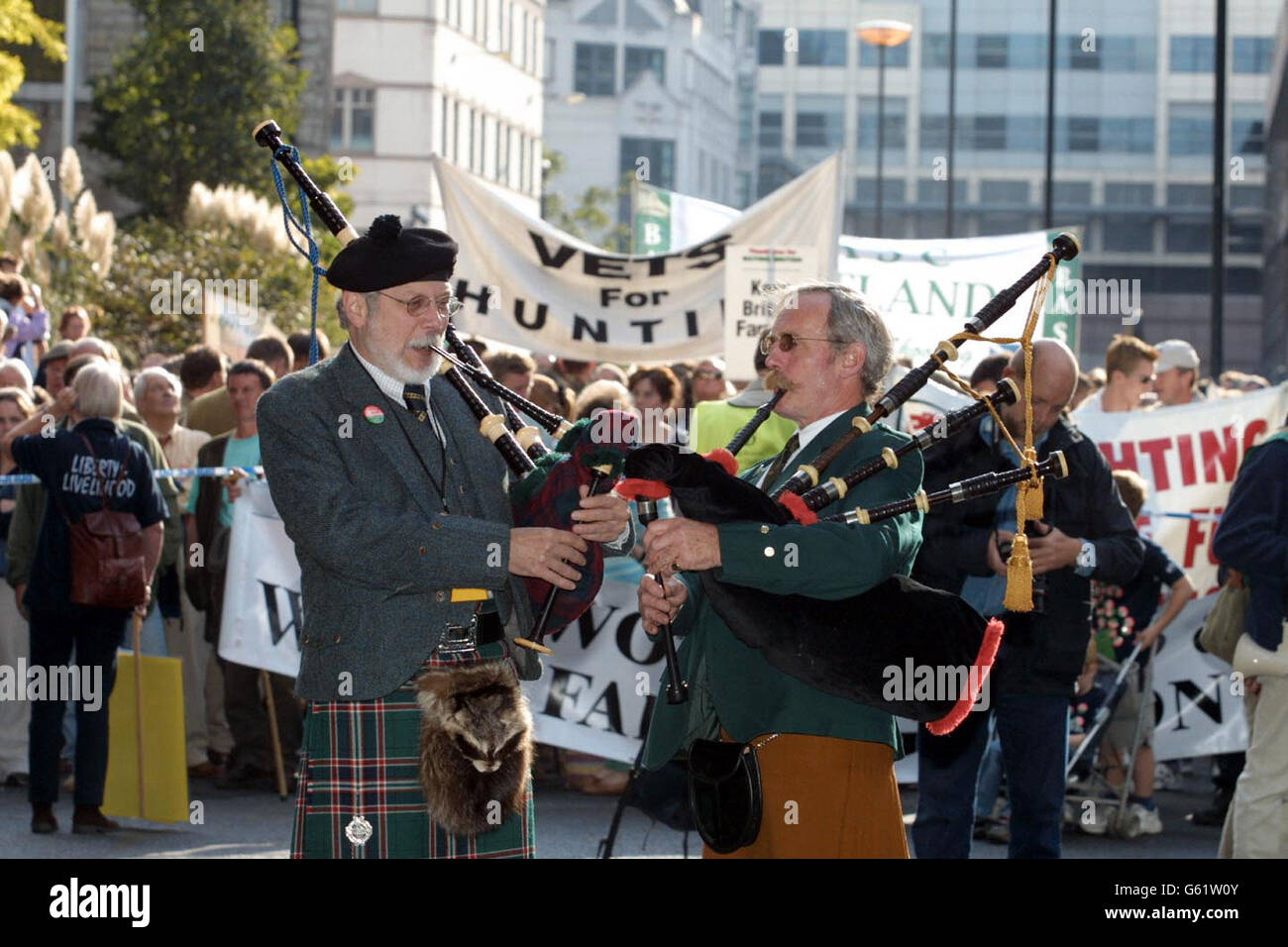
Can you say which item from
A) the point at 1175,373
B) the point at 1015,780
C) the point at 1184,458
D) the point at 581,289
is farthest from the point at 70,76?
the point at 1015,780

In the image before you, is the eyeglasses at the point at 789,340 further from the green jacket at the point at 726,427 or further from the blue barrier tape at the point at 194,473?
the blue barrier tape at the point at 194,473

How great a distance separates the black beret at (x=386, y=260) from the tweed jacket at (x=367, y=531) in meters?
0.20

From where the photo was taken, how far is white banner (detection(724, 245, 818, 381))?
11.8 m

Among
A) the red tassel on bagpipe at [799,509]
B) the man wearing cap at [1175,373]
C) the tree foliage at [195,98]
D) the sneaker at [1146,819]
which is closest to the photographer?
the red tassel on bagpipe at [799,509]

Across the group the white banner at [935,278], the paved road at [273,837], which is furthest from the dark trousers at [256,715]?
the white banner at [935,278]

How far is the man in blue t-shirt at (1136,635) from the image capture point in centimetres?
1044

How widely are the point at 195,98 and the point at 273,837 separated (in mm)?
36544

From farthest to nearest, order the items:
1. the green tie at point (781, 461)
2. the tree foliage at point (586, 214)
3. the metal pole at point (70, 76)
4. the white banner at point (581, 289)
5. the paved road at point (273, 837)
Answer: the tree foliage at point (586, 214) < the metal pole at point (70, 76) < the white banner at point (581, 289) < the paved road at point (273, 837) < the green tie at point (781, 461)

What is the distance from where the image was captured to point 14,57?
2559 cm

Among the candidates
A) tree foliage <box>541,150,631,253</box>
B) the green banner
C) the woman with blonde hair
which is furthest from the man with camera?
A: tree foliage <box>541,150,631,253</box>

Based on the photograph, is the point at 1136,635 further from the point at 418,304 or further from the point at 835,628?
the point at 418,304
